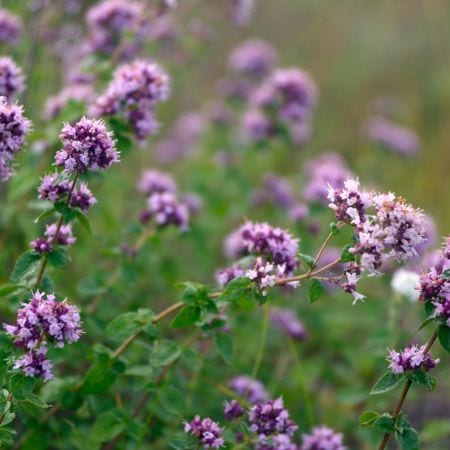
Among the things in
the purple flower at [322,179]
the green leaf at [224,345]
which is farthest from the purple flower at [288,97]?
Answer: the green leaf at [224,345]

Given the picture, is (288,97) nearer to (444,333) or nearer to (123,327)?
(123,327)

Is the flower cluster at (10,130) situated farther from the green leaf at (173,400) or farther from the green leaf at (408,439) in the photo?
the green leaf at (408,439)

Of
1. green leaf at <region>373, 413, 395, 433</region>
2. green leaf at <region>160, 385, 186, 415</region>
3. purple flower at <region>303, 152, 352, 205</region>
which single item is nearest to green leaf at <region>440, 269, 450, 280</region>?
green leaf at <region>373, 413, 395, 433</region>

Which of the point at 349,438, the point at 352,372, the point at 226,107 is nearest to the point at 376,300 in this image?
the point at 352,372

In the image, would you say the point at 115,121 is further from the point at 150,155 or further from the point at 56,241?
the point at 150,155

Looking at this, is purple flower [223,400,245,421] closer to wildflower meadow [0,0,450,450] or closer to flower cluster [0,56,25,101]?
wildflower meadow [0,0,450,450]

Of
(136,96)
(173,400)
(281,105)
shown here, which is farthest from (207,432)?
(281,105)
